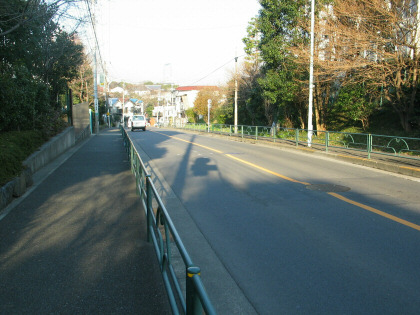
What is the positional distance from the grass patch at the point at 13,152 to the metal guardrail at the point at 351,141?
10.7m

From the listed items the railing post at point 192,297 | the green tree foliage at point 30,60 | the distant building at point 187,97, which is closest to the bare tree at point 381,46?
the green tree foliage at point 30,60

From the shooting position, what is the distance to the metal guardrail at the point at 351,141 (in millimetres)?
12539

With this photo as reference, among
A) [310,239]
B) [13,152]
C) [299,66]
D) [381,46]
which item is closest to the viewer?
[310,239]

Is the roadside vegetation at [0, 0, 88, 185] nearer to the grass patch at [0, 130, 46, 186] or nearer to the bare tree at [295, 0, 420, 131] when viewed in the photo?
the grass patch at [0, 130, 46, 186]

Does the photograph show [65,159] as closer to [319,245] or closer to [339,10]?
[319,245]

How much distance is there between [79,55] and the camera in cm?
2289

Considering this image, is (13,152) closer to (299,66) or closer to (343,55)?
(343,55)

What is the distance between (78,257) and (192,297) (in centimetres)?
293

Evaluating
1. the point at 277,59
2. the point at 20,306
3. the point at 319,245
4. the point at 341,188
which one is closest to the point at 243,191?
the point at 341,188

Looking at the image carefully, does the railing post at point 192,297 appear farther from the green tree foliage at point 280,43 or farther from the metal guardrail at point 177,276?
the green tree foliage at point 280,43

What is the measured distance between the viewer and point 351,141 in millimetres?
15016

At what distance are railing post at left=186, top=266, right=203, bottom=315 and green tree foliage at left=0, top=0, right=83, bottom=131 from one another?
8.80 meters

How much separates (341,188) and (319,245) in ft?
13.8

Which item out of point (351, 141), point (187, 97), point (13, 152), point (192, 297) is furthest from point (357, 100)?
point (187, 97)
